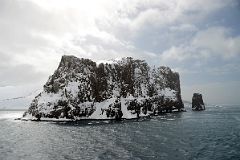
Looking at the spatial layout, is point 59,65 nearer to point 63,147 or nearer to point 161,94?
point 161,94

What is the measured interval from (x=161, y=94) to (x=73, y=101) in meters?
70.9

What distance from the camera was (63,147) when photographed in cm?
5447

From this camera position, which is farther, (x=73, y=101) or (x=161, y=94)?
(x=161, y=94)

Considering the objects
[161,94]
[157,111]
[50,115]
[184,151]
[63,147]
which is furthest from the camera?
[161,94]

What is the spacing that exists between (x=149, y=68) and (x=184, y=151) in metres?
136

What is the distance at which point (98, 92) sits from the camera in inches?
5448

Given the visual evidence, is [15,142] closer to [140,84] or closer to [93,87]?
[93,87]

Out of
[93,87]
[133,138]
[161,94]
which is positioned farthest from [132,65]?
[133,138]

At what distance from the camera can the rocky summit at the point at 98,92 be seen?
123938 millimetres

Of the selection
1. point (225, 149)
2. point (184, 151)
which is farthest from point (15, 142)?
point (225, 149)

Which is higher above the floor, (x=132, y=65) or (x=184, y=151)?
(x=132, y=65)

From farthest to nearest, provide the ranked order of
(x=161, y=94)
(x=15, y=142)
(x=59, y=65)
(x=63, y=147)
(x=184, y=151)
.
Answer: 1. (x=161, y=94)
2. (x=59, y=65)
3. (x=15, y=142)
4. (x=63, y=147)
5. (x=184, y=151)

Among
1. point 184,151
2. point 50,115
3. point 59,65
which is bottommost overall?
point 184,151

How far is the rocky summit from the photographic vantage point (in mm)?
123938
